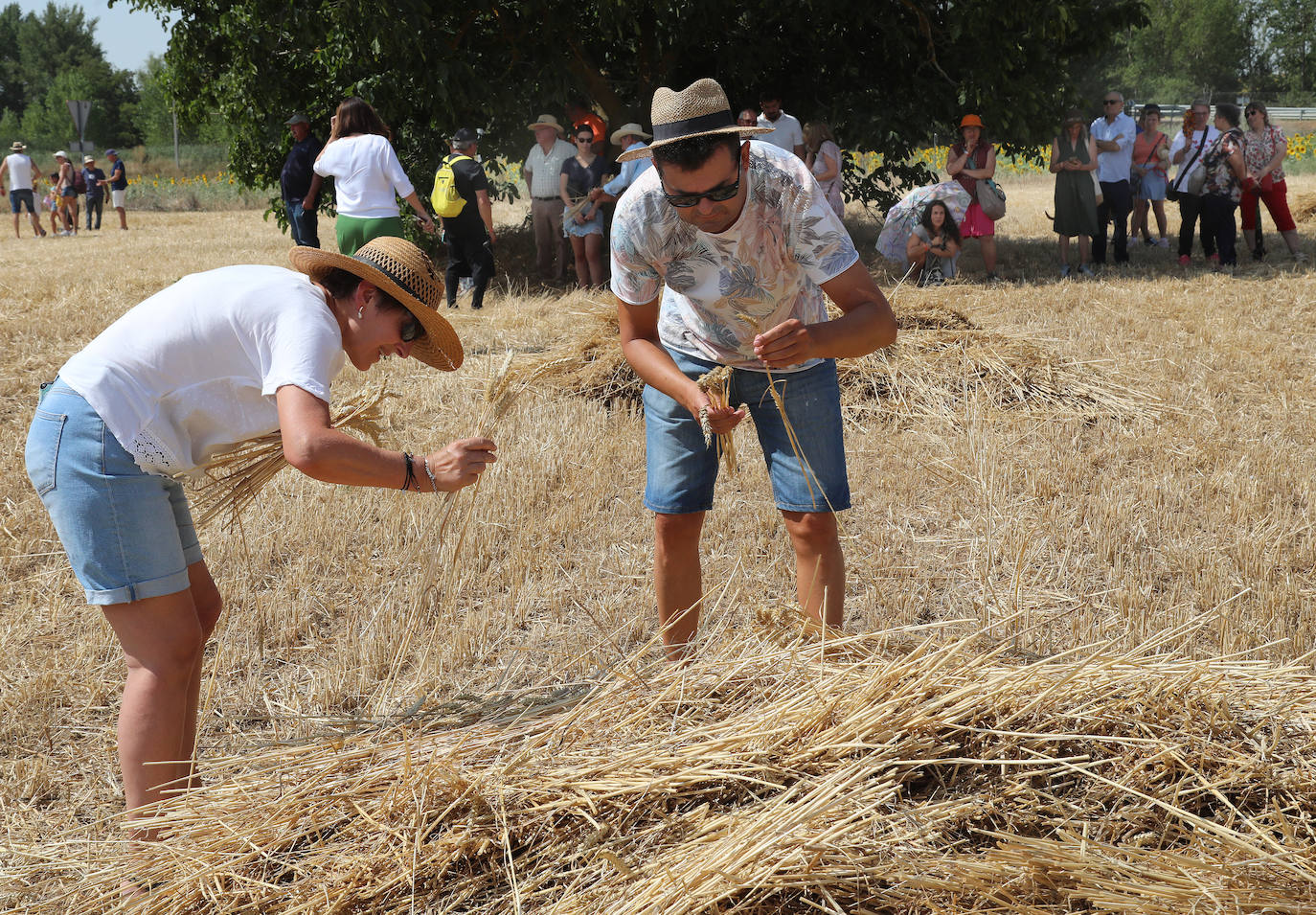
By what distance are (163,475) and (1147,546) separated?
3.72 meters

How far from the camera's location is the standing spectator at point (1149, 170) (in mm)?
12750

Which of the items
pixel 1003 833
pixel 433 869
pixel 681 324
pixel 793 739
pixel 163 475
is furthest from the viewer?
pixel 681 324

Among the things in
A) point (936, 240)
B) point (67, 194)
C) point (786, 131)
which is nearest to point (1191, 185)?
point (936, 240)

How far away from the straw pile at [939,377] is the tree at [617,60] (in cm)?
551

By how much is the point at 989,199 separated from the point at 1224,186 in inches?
106

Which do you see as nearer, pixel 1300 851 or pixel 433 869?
pixel 1300 851

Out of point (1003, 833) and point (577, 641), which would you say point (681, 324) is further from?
point (1003, 833)

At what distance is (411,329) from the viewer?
102 inches

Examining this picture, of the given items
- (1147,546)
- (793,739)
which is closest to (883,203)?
(1147,546)

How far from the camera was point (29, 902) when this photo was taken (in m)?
2.35

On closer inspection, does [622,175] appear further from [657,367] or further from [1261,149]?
[657,367]

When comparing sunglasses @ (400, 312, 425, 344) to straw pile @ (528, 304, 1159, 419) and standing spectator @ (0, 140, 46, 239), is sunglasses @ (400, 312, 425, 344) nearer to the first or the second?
straw pile @ (528, 304, 1159, 419)

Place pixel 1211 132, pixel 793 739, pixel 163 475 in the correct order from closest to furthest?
pixel 793 739 → pixel 163 475 → pixel 1211 132

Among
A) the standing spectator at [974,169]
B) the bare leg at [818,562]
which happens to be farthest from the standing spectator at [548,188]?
the bare leg at [818,562]
